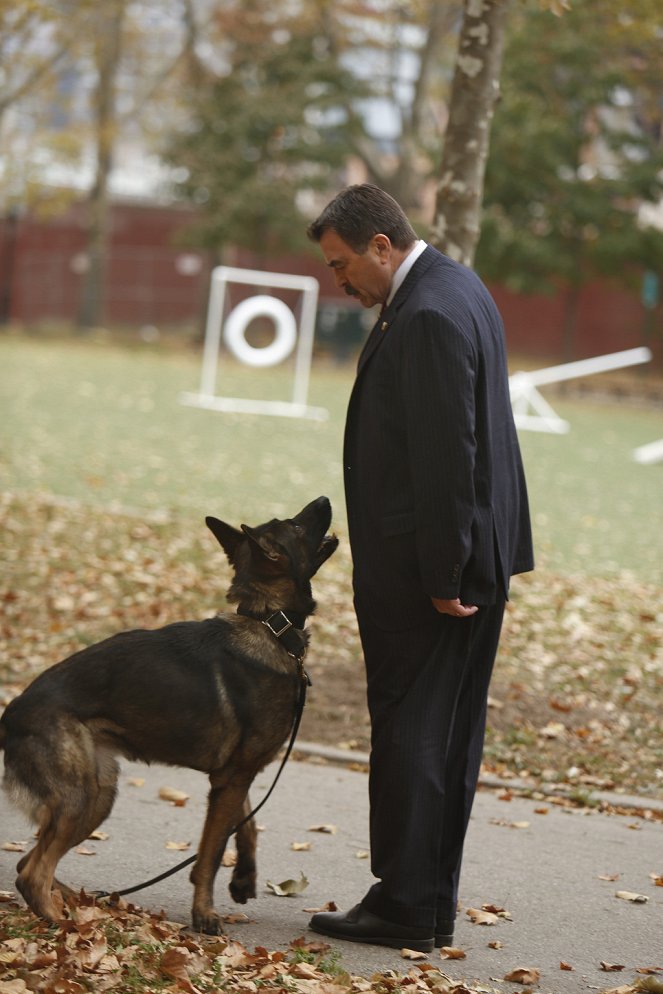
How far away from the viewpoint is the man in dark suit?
A: 160 inches

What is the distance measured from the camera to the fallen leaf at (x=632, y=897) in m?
5.21

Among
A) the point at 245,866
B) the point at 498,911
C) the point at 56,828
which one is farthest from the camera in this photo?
the point at 498,911

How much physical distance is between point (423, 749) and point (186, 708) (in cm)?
75

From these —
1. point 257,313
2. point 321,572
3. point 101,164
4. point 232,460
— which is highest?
point 101,164

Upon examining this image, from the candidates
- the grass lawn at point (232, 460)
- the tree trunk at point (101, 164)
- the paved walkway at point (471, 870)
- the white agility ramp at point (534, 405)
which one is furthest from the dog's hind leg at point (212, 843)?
the tree trunk at point (101, 164)

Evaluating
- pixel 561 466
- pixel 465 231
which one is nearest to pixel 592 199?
pixel 561 466

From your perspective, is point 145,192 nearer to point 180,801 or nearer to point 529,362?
point 529,362

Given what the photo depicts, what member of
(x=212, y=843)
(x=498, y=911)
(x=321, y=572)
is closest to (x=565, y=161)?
(x=321, y=572)

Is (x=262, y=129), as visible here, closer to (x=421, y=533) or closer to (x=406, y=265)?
(x=406, y=265)

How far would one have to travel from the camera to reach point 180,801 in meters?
6.04

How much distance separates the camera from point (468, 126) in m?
7.93

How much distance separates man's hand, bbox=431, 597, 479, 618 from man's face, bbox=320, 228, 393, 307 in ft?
3.00

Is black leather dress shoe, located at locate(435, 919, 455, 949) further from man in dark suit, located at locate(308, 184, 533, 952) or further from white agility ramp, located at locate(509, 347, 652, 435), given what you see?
white agility ramp, located at locate(509, 347, 652, 435)

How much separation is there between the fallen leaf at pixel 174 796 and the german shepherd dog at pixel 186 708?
142 centimetres
